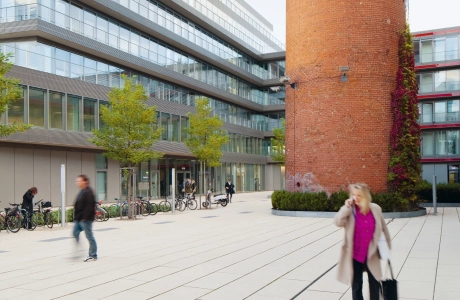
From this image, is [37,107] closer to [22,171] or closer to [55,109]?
[55,109]

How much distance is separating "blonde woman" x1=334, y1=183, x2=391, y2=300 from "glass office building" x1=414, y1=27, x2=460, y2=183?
46.4 meters

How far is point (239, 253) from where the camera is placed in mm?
11227

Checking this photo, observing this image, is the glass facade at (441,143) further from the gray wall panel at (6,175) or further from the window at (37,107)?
the gray wall panel at (6,175)

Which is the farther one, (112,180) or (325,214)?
(112,180)

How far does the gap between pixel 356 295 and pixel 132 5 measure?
1316 inches

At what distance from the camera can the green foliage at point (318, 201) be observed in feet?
67.5

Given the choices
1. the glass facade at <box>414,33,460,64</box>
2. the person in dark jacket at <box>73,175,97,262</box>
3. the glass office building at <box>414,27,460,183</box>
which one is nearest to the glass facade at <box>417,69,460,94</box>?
the glass office building at <box>414,27,460,183</box>

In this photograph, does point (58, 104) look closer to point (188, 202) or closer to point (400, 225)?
point (188, 202)

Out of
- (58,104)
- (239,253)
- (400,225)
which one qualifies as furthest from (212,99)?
(239,253)

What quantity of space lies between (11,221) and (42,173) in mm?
12418

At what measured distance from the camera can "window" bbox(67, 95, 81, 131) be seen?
30047 millimetres

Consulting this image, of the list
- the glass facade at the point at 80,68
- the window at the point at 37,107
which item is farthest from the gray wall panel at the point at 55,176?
the glass facade at the point at 80,68

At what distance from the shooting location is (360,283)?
5.86m

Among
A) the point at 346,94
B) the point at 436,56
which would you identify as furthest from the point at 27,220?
the point at 436,56
